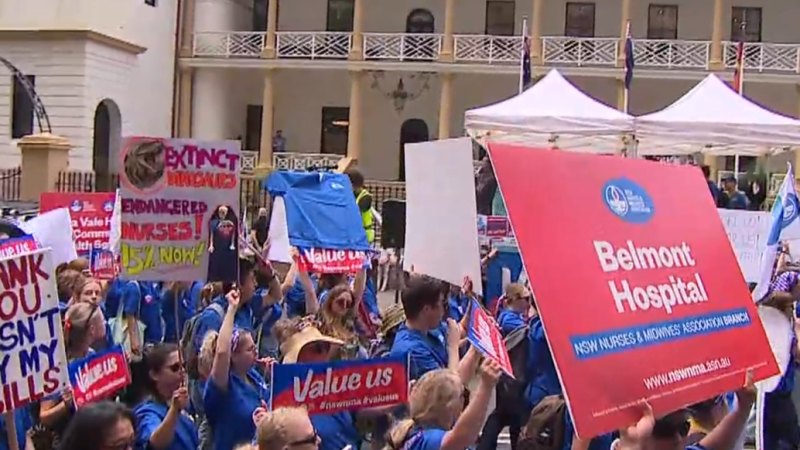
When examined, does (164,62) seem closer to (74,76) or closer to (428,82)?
(74,76)

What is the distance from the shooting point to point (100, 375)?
5.30 metres

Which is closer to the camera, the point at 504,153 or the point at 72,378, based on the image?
the point at 504,153

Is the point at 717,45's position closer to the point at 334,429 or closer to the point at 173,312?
the point at 173,312

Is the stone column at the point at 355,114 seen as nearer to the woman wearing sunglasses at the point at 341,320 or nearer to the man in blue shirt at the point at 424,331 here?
the woman wearing sunglasses at the point at 341,320

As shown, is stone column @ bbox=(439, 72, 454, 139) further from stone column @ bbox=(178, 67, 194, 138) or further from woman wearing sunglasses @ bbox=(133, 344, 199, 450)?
woman wearing sunglasses @ bbox=(133, 344, 199, 450)

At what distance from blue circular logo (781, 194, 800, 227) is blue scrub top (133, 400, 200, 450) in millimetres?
5582

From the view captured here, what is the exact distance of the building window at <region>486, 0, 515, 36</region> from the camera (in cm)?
3550

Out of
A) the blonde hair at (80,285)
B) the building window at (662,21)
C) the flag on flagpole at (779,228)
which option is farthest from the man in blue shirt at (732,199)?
the building window at (662,21)

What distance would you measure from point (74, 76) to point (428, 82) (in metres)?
10.4

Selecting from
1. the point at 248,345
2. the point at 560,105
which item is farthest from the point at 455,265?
the point at 560,105

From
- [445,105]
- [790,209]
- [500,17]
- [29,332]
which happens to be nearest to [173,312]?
[29,332]

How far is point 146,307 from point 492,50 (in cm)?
2453

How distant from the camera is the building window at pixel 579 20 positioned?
35312 mm

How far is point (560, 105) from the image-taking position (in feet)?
51.6
